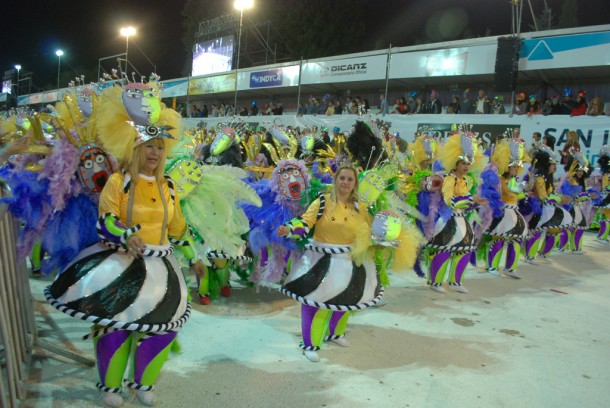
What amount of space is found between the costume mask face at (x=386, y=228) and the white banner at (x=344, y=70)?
11508 mm

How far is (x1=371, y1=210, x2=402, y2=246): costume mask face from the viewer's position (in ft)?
11.0

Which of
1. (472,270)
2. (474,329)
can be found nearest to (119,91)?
(474,329)

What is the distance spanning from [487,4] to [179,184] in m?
22.0

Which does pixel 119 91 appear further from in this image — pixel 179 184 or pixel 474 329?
pixel 474 329

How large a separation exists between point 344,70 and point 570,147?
7911 mm

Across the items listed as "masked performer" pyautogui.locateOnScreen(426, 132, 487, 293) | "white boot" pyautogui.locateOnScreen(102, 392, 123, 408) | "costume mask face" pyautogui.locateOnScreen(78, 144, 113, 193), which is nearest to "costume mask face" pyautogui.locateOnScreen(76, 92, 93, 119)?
"costume mask face" pyautogui.locateOnScreen(78, 144, 113, 193)

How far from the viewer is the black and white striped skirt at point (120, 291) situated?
2.43 metres

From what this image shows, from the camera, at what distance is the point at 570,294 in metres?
6.39

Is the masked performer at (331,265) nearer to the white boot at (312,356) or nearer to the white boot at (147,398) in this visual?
the white boot at (312,356)

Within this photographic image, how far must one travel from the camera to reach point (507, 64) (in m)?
11.0

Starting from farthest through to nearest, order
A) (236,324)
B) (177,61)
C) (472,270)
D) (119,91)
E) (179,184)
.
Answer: (177,61) < (472,270) < (236,324) < (179,184) < (119,91)

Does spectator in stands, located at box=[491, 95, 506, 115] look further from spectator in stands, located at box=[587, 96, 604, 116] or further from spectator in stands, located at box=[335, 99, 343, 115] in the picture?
spectator in stands, located at box=[335, 99, 343, 115]

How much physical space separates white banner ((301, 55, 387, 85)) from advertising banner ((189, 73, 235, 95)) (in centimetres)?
424

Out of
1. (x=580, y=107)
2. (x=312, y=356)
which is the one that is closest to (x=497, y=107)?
(x=580, y=107)
